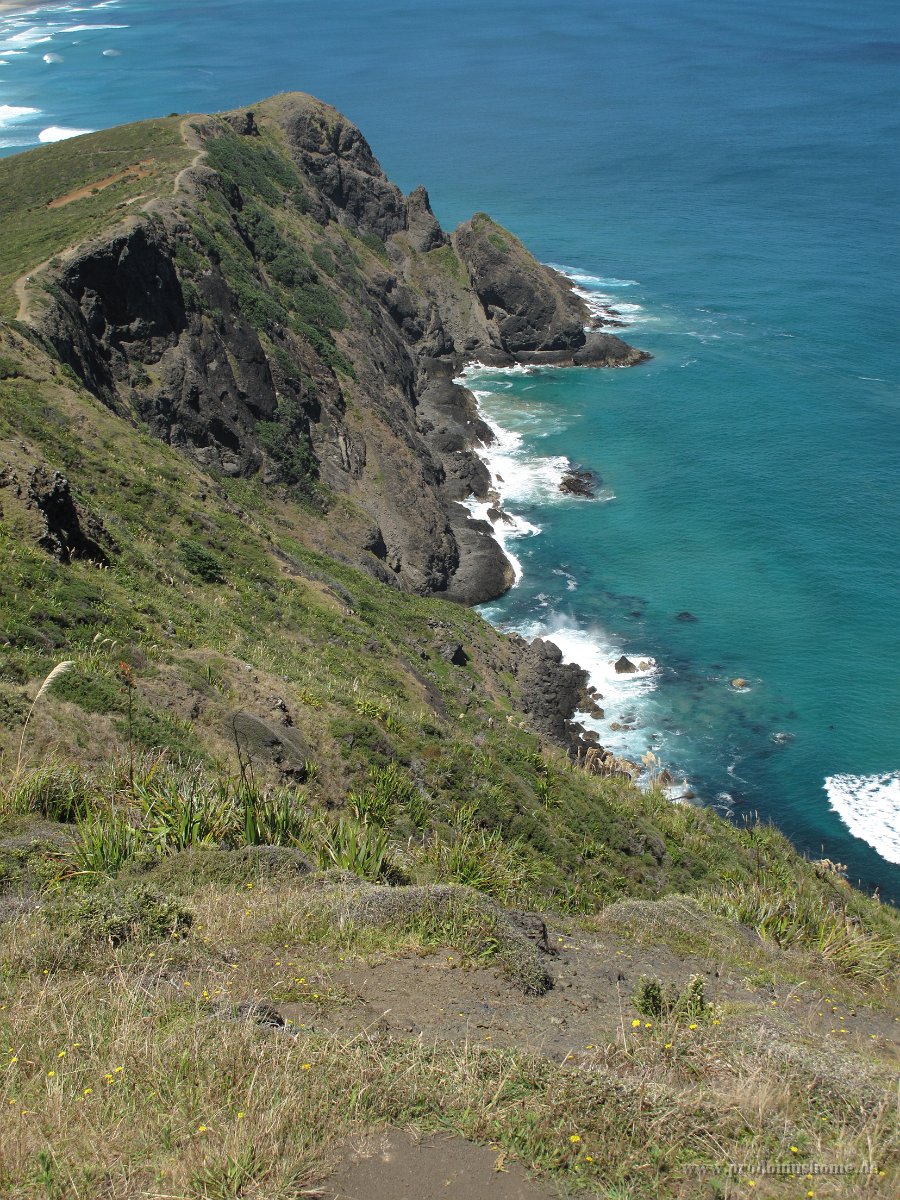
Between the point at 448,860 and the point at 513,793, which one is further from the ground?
the point at 448,860

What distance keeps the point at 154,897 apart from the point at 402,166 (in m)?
125

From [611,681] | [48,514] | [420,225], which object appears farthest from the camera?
[420,225]

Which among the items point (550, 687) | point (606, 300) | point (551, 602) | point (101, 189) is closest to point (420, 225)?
point (606, 300)

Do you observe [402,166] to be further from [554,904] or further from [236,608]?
[554,904]

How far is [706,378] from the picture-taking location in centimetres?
7581

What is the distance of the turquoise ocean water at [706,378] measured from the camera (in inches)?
1711

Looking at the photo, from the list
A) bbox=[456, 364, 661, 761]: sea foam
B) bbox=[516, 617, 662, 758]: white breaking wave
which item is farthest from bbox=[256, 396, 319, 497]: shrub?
bbox=[516, 617, 662, 758]: white breaking wave

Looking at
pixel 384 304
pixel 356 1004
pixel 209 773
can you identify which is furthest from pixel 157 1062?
pixel 384 304

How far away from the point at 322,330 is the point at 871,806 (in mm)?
37375

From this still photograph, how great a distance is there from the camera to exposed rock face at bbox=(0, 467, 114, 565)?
21.8m

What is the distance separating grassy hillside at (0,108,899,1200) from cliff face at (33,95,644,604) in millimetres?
14579

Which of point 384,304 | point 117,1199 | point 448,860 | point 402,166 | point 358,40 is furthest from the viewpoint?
point 358,40

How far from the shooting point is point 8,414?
93.7 ft

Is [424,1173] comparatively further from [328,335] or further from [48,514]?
[328,335]
